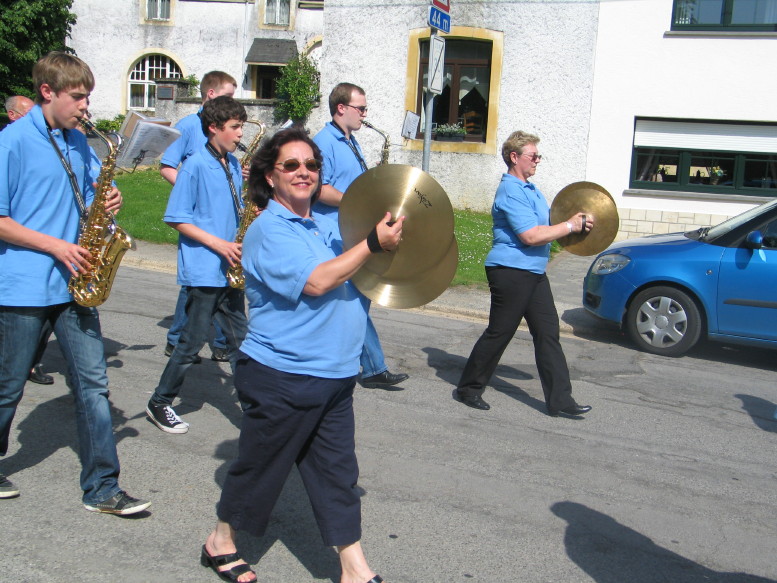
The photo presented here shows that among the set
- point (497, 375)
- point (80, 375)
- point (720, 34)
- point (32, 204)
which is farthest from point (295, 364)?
point (720, 34)

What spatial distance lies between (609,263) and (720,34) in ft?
28.5

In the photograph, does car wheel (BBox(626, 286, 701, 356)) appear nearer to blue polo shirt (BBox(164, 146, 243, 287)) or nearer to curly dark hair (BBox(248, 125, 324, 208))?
→ blue polo shirt (BBox(164, 146, 243, 287))

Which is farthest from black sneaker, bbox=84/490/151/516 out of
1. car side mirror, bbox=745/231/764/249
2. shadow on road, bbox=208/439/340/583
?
car side mirror, bbox=745/231/764/249

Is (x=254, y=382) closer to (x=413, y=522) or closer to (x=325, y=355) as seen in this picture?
(x=325, y=355)

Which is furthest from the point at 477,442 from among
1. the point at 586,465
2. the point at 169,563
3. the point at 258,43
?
the point at 258,43

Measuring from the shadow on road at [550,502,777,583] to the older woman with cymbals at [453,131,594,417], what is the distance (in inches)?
67.7

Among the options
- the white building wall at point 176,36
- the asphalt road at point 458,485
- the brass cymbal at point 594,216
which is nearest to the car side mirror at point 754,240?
the asphalt road at point 458,485

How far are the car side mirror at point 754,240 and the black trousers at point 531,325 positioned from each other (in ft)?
9.40

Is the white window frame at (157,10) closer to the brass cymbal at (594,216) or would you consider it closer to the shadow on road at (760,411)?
the brass cymbal at (594,216)

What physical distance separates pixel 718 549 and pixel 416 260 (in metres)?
2.18

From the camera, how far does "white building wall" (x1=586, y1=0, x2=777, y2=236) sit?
594 inches

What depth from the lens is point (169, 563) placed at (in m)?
3.48

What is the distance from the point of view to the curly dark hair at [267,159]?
3168mm

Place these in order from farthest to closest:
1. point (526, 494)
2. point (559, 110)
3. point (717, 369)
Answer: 1. point (559, 110)
2. point (717, 369)
3. point (526, 494)
